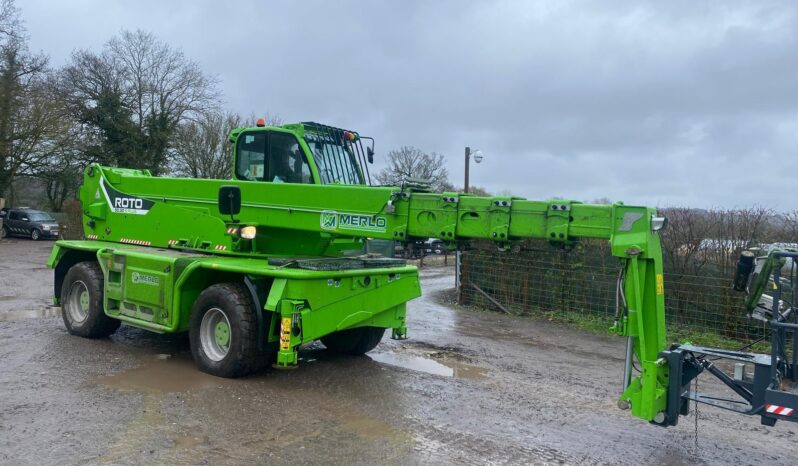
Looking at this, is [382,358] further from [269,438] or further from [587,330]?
[587,330]

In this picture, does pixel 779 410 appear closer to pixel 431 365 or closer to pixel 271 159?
pixel 431 365

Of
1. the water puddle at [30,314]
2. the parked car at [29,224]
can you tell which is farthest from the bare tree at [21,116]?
the water puddle at [30,314]

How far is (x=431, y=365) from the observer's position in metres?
8.06

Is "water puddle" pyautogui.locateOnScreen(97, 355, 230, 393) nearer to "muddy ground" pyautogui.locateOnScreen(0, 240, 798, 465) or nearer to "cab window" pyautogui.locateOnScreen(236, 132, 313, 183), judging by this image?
"muddy ground" pyautogui.locateOnScreen(0, 240, 798, 465)

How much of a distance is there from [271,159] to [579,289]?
7019mm

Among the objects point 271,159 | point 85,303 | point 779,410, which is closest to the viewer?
point 779,410

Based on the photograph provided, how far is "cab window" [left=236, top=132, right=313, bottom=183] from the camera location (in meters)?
7.56

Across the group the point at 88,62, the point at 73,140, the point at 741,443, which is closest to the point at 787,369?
the point at 741,443

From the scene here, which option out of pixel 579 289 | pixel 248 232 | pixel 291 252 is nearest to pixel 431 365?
pixel 291 252

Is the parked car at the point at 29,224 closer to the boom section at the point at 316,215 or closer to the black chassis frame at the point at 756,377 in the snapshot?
the boom section at the point at 316,215

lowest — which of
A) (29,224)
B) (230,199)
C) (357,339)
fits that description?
(357,339)

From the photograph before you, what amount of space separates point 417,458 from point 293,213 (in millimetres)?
3274

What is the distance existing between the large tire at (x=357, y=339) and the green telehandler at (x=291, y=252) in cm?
2

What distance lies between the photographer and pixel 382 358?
27.3 ft
